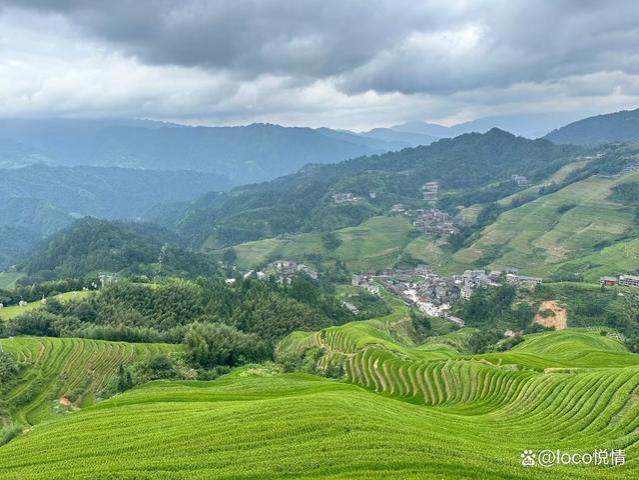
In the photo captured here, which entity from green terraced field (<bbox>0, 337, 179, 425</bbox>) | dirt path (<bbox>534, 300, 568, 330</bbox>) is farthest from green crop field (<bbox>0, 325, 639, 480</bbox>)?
dirt path (<bbox>534, 300, 568, 330</bbox>)

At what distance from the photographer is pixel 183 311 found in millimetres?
111000

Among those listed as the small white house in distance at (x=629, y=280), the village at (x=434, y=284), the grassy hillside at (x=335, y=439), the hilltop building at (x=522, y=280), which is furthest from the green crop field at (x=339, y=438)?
the hilltop building at (x=522, y=280)

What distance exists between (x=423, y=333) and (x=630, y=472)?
108416 mm

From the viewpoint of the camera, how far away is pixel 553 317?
116000mm

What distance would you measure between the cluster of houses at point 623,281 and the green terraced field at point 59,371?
4495 inches

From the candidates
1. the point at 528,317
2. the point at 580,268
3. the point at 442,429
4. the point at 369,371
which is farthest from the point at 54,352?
the point at 580,268

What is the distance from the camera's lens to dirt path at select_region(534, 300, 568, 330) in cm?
11369

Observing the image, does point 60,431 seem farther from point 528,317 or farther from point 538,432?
point 528,317

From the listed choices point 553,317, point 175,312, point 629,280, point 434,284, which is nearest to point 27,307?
point 175,312

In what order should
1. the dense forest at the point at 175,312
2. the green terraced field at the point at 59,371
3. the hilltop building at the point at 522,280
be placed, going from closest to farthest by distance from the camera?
1. the green terraced field at the point at 59,371
2. the dense forest at the point at 175,312
3. the hilltop building at the point at 522,280

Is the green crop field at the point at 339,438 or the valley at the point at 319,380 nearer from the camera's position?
the green crop field at the point at 339,438

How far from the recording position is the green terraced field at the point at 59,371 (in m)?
59.1

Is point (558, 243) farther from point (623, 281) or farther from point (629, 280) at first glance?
point (629, 280)

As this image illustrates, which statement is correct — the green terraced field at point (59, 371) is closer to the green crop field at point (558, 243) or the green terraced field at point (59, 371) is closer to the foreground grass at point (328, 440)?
the foreground grass at point (328, 440)
